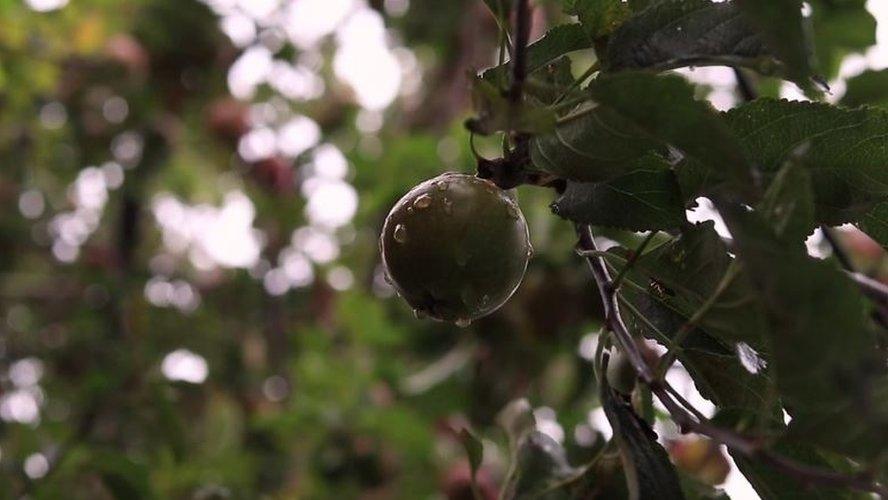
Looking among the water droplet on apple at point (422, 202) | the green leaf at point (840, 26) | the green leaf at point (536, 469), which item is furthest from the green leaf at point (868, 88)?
the water droplet on apple at point (422, 202)

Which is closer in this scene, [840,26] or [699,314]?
[699,314]

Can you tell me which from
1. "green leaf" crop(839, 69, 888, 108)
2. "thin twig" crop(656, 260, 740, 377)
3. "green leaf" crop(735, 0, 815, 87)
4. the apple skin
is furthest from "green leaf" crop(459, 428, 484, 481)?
"green leaf" crop(839, 69, 888, 108)

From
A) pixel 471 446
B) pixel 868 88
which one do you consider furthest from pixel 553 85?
pixel 868 88

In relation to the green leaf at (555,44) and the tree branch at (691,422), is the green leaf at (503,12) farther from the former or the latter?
the tree branch at (691,422)

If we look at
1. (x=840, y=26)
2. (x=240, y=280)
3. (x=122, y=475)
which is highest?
(x=840, y=26)

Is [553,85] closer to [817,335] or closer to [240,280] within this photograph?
[817,335]

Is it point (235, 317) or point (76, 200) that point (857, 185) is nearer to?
point (235, 317)

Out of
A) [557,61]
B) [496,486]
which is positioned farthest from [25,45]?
[557,61]
